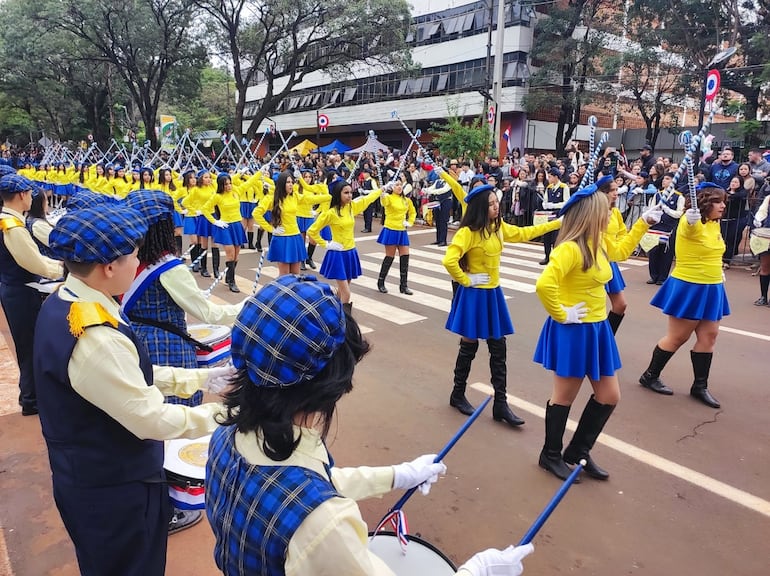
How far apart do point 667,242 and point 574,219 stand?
23.0ft

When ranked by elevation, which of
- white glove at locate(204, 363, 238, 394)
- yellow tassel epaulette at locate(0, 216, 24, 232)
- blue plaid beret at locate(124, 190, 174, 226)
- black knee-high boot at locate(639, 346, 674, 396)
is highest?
blue plaid beret at locate(124, 190, 174, 226)

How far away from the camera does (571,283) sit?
12.6ft

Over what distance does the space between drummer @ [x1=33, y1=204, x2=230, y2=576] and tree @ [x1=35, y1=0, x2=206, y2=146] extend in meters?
28.6

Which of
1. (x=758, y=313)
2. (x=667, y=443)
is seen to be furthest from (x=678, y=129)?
(x=667, y=443)

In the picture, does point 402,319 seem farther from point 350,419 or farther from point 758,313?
point 758,313

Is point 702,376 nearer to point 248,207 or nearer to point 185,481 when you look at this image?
point 185,481

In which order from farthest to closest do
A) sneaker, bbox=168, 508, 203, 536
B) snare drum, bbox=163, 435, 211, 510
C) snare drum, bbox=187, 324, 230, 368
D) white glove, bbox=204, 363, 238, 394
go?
1. snare drum, bbox=187, 324, 230, 368
2. sneaker, bbox=168, 508, 203, 536
3. white glove, bbox=204, 363, 238, 394
4. snare drum, bbox=163, 435, 211, 510

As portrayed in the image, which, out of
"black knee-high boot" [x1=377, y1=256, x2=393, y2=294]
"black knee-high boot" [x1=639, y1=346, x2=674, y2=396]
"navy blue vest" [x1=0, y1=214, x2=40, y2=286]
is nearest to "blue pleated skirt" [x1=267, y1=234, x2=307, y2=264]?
"black knee-high boot" [x1=377, y1=256, x2=393, y2=294]

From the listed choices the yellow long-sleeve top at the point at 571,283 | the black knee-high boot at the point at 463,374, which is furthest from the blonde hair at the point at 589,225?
the black knee-high boot at the point at 463,374

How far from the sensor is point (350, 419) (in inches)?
192

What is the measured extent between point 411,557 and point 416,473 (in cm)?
28

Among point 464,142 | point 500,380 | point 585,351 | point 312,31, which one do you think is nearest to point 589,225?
point 585,351

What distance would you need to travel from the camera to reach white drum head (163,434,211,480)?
2.39 m

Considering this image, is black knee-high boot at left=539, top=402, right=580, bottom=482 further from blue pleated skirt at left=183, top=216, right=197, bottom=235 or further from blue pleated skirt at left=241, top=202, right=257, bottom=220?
blue pleated skirt at left=241, top=202, right=257, bottom=220
